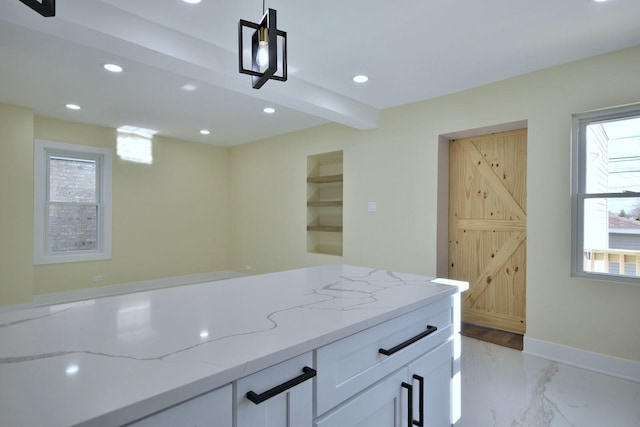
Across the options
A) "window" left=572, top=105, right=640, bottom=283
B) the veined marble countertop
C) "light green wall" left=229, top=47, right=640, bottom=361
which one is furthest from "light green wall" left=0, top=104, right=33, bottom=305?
"window" left=572, top=105, right=640, bottom=283

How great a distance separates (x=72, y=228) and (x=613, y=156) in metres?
6.67

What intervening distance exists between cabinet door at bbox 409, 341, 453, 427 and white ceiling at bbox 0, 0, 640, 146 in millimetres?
2176

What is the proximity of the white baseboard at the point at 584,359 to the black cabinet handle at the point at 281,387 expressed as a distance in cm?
314

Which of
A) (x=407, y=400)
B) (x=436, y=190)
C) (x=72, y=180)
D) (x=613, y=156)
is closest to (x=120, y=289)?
(x=72, y=180)

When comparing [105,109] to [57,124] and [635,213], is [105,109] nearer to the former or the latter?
[57,124]

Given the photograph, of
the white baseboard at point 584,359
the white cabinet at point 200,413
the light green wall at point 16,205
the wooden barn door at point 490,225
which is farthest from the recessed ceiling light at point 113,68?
the white baseboard at point 584,359

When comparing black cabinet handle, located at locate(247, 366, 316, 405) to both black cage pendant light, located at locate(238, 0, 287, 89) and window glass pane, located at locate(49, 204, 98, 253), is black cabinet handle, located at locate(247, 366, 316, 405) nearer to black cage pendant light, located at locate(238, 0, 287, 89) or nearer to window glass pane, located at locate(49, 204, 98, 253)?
black cage pendant light, located at locate(238, 0, 287, 89)

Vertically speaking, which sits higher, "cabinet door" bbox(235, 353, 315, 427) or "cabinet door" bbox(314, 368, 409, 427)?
"cabinet door" bbox(235, 353, 315, 427)

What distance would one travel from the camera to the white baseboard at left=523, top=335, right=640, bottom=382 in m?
2.75

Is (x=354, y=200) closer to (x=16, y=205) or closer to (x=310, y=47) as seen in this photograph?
(x=310, y=47)

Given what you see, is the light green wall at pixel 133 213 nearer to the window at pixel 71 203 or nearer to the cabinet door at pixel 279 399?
the window at pixel 71 203

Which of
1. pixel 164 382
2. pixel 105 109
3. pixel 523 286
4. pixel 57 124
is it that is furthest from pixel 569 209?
pixel 57 124

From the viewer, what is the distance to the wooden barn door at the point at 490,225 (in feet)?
12.0

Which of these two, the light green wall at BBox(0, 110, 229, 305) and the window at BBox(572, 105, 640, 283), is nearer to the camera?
the window at BBox(572, 105, 640, 283)
